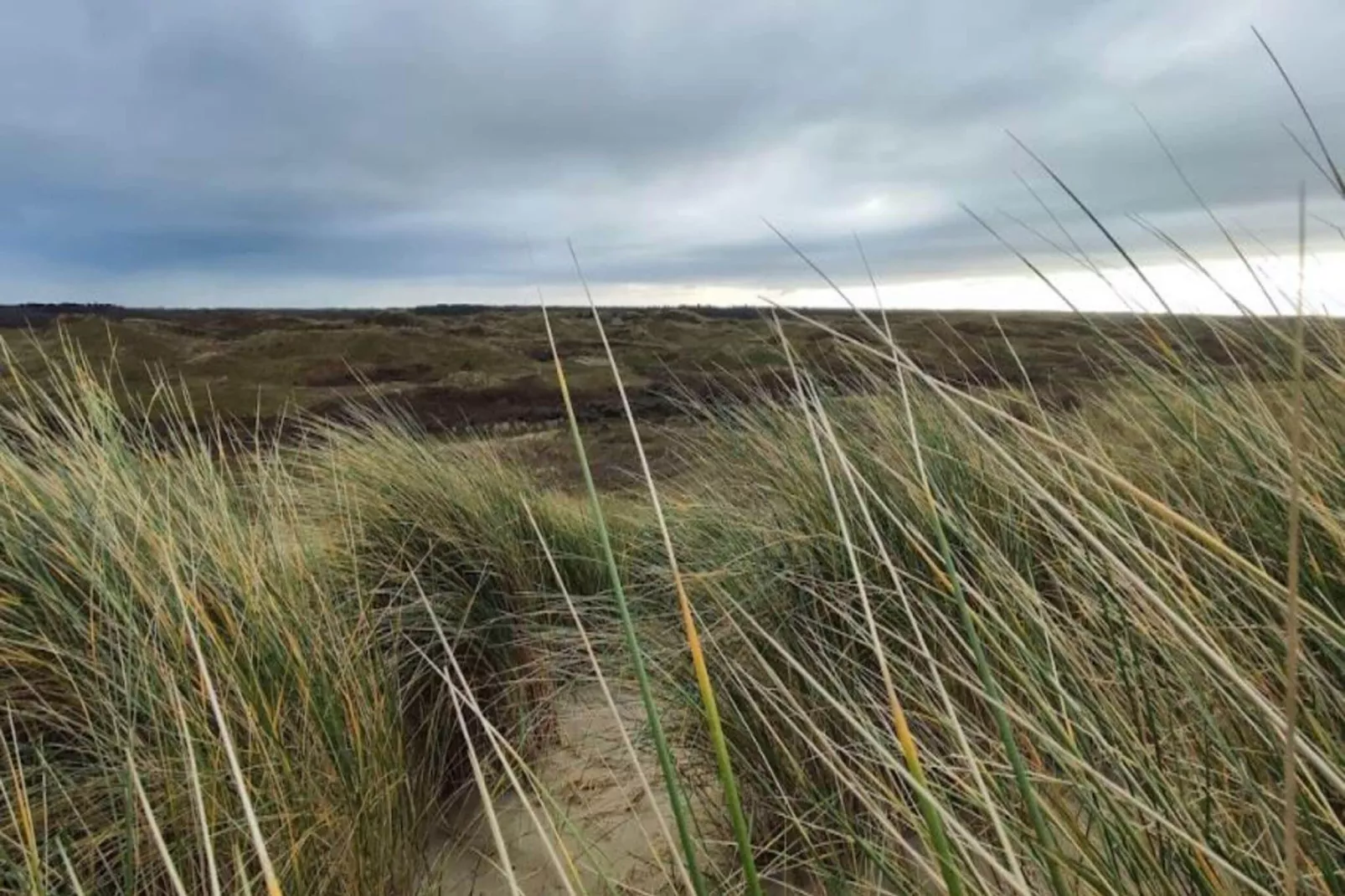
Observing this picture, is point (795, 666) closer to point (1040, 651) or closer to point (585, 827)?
point (1040, 651)

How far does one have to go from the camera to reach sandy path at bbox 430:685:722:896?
73.4 inches

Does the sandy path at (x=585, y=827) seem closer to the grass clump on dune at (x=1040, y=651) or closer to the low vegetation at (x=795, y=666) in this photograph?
the low vegetation at (x=795, y=666)

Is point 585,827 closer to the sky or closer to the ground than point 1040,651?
closer to the ground

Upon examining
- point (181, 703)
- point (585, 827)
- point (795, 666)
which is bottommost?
point (585, 827)

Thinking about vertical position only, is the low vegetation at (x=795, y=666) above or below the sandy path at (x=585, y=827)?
above

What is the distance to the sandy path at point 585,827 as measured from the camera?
1.86 m

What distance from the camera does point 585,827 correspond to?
6.60ft

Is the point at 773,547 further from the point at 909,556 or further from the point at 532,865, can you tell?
the point at 532,865

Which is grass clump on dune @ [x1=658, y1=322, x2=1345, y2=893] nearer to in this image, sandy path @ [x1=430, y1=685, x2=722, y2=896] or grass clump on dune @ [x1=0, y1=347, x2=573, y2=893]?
sandy path @ [x1=430, y1=685, x2=722, y2=896]

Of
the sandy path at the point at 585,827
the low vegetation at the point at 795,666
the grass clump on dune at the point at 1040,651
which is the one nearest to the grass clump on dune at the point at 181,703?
the low vegetation at the point at 795,666

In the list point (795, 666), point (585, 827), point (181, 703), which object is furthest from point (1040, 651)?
point (181, 703)

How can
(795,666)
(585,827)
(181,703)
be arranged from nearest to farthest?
(795,666), (181,703), (585,827)

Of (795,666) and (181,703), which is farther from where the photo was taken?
(181,703)

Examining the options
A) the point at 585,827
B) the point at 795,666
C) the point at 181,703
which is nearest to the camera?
the point at 795,666
